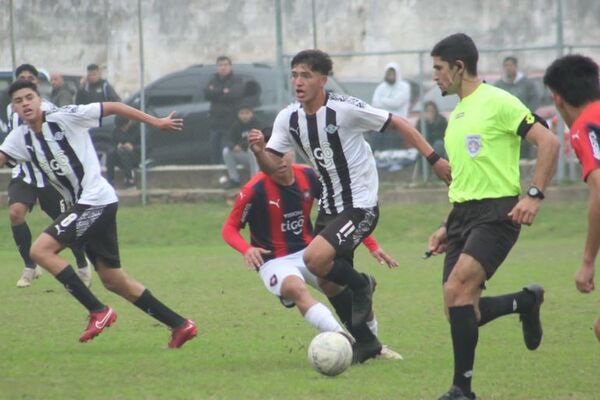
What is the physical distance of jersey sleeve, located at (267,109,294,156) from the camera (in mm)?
8094

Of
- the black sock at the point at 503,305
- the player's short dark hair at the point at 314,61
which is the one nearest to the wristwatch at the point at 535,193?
the black sock at the point at 503,305

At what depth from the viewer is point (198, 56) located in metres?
19.0

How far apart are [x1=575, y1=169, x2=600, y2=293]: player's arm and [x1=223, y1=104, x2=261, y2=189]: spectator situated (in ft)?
41.4

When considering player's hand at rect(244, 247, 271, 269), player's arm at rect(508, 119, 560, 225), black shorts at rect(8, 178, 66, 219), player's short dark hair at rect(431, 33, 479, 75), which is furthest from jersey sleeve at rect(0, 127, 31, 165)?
player's arm at rect(508, 119, 560, 225)

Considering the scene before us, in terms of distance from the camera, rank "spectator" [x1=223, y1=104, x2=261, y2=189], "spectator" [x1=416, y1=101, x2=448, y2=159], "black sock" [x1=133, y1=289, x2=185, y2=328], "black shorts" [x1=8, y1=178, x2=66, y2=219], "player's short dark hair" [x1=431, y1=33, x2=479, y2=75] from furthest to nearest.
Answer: "spectator" [x1=223, y1=104, x2=261, y2=189] < "spectator" [x1=416, y1=101, x2=448, y2=159] < "black shorts" [x1=8, y1=178, x2=66, y2=219] < "black sock" [x1=133, y1=289, x2=185, y2=328] < "player's short dark hair" [x1=431, y1=33, x2=479, y2=75]

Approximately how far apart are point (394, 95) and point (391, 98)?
0.07 metres

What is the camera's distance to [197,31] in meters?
19.1

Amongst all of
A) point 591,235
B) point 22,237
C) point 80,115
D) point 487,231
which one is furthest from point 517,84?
point 591,235

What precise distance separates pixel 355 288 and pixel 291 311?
101 inches

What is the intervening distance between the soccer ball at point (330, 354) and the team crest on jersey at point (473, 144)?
1.34 meters

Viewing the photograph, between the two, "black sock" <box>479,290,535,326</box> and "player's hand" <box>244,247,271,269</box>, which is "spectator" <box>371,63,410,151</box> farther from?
"black sock" <box>479,290,535,326</box>

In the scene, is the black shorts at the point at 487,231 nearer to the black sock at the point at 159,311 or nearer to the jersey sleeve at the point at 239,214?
the jersey sleeve at the point at 239,214

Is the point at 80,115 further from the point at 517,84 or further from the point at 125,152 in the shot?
the point at 517,84

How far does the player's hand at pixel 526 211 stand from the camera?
6184 millimetres
